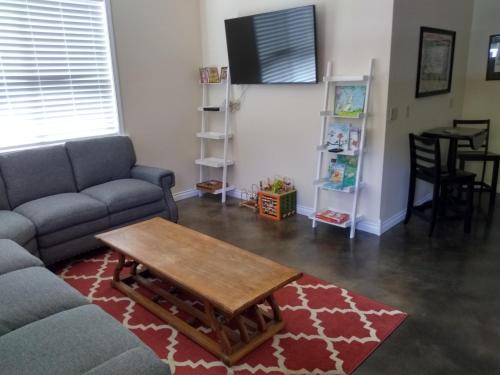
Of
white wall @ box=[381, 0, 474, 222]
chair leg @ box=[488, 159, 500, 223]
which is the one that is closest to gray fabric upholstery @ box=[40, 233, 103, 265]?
white wall @ box=[381, 0, 474, 222]

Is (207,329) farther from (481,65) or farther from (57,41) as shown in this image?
(481,65)

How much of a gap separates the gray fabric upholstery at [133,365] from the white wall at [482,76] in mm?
4813

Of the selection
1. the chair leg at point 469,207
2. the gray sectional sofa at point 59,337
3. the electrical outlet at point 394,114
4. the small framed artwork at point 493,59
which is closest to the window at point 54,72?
the gray sectional sofa at point 59,337

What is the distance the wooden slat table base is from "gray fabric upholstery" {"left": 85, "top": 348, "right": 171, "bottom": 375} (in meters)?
0.50

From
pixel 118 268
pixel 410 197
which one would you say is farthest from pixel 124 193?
pixel 410 197

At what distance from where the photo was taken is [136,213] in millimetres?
3588

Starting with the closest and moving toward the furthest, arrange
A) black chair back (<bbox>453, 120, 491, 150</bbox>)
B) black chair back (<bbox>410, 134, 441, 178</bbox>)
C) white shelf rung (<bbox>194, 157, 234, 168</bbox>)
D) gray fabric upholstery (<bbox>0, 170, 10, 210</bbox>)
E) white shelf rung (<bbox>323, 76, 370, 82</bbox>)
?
gray fabric upholstery (<bbox>0, 170, 10, 210</bbox>) < white shelf rung (<bbox>323, 76, 370, 82</bbox>) < black chair back (<bbox>410, 134, 441, 178</bbox>) < black chair back (<bbox>453, 120, 491, 150</bbox>) < white shelf rung (<bbox>194, 157, 234, 168</bbox>)

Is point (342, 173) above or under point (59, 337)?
above

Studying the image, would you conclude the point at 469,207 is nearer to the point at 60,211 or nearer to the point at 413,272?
the point at 413,272

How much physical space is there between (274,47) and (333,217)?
5.83ft

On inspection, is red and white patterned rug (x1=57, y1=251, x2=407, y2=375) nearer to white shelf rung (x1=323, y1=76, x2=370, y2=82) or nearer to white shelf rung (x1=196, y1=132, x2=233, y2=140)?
white shelf rung (x1=323, y1=76, x2=370, y2=82)

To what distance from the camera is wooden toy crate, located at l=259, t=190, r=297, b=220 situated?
13.5 feet

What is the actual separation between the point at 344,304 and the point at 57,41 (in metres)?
3.36

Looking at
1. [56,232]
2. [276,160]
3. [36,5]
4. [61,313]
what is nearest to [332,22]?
[276,160]
